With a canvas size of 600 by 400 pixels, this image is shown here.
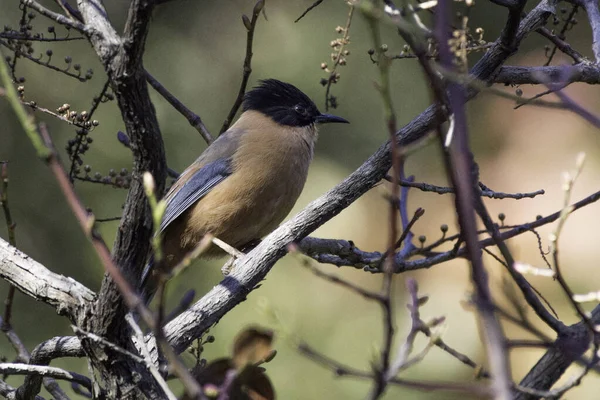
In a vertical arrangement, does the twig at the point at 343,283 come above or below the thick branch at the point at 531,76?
below

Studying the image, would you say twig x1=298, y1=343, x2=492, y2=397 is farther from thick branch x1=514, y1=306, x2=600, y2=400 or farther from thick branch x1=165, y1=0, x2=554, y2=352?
thick branch x1=165, y1=0, x2=554, y2=352

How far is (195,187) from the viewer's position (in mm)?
5316

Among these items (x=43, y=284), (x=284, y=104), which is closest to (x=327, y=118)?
(x=284, y=104)

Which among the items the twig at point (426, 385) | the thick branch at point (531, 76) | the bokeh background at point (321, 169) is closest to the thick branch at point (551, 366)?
the twig at point (426, 385)

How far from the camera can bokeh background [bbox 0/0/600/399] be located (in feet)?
19.9

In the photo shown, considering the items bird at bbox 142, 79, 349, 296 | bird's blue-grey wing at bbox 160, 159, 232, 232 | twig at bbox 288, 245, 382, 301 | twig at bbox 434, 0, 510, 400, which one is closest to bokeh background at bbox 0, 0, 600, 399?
bird at bbox 142, 79, 349, 296

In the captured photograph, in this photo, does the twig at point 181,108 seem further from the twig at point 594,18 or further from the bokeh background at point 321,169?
the twig at point 594,18

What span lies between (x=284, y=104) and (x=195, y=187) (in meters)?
1.11

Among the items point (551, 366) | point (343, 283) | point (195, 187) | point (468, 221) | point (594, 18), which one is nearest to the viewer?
point (468, 221)

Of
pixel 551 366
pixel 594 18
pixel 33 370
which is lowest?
pixel 33 370

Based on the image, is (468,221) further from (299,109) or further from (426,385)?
(299,109)

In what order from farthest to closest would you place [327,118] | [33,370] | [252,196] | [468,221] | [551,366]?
[327,118]
[252,196]
[33,370]
[551,366]
[468,221]

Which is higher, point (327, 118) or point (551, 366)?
point (327, 118)

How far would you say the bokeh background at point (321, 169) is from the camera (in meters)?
6.07
